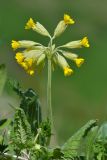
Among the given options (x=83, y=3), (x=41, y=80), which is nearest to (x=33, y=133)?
(x=41, y=80)

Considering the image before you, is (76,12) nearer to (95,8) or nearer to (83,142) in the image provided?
(95,8)

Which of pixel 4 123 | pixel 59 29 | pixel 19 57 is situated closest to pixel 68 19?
pixel 59 29

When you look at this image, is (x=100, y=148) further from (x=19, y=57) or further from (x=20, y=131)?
(x=19, y=57)

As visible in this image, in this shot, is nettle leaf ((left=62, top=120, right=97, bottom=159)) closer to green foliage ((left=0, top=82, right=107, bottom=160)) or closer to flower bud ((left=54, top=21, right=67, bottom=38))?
green foliage ((left=0, top=82, right=107, bottom=160))

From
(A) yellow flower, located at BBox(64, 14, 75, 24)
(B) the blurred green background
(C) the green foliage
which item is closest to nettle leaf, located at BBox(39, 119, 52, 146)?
(C) the green foliage

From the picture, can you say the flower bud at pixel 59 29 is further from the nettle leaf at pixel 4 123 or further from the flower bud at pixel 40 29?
the nettle leaf at pixel 4 123

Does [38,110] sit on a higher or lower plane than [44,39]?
lower

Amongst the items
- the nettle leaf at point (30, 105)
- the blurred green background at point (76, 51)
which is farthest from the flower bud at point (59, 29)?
the blurred green background at point (76, 51)
